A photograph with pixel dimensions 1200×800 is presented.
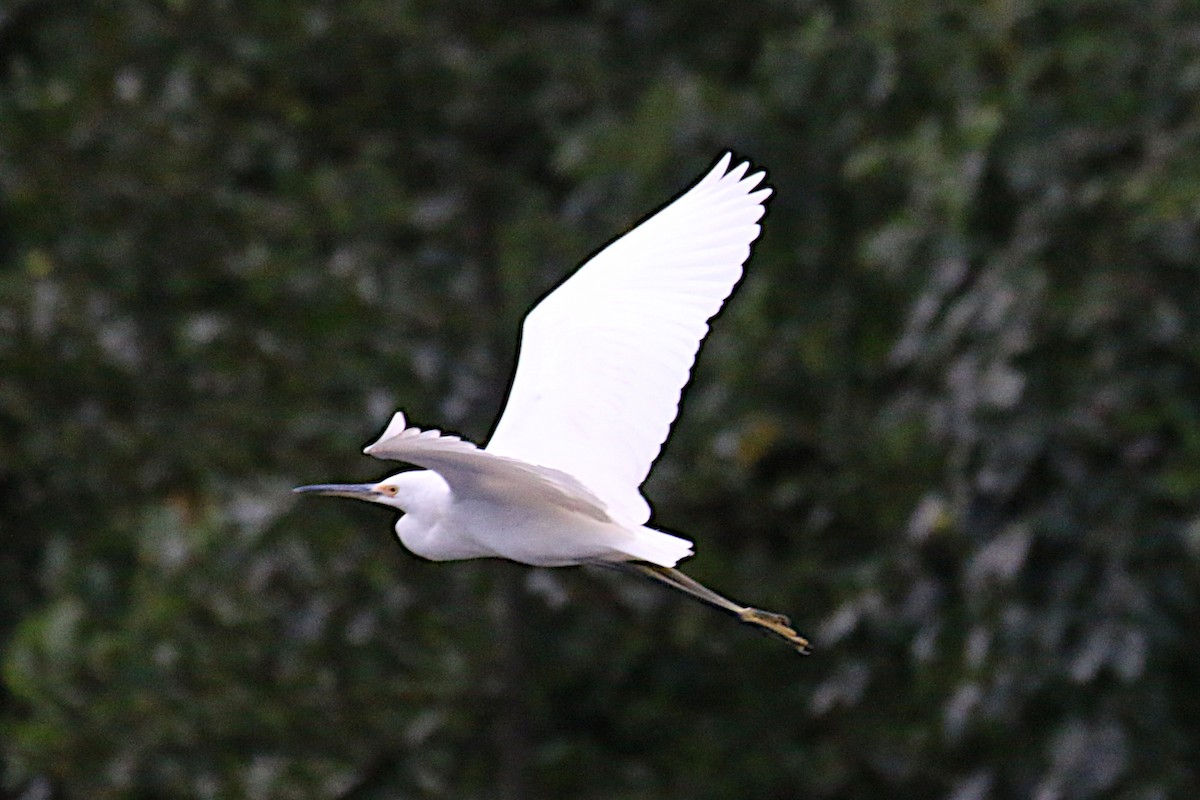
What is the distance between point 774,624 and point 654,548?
76 centimetres

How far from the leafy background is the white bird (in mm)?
1621

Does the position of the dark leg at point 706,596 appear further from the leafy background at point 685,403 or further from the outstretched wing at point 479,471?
the leafy background at point 685,403

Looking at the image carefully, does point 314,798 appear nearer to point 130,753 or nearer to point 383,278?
point 130,753

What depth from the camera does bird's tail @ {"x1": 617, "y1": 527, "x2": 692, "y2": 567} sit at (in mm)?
3681

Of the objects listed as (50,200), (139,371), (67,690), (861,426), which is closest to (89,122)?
(50,200)

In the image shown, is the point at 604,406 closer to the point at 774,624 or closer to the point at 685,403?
the point at 774,624

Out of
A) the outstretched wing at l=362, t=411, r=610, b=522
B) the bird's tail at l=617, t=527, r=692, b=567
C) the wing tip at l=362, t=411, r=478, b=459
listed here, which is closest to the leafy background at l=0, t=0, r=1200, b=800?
the bird's tail at l=617, t=527, r=692, b=567

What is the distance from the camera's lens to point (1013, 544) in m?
5.48

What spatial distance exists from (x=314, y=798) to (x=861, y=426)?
5.98ft

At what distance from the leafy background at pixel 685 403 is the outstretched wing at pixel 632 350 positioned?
5.33 ft

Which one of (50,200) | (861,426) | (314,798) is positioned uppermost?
(50,200)

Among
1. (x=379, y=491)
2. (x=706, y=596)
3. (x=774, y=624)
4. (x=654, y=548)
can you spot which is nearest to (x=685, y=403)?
(x=774, y=624)

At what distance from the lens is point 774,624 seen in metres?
4.43

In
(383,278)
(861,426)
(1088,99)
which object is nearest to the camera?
(1088,99)
